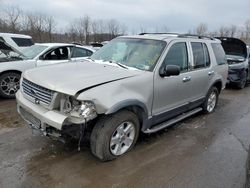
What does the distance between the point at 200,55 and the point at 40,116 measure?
3.61m

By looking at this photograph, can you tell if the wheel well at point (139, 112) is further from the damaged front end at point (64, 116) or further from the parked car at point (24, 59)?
the parked car at point (24, 59)

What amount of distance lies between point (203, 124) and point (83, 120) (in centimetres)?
326

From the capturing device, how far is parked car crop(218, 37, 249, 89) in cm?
922

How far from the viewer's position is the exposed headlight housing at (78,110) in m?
3.11

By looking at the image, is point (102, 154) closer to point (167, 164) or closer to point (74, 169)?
point (74, 169)

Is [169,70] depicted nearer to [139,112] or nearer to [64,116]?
[139,112]

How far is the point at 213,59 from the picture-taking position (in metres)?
5.77

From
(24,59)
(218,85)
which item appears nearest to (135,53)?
(218,85)

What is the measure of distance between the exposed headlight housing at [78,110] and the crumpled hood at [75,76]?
18cm

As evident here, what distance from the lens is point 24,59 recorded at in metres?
7.31

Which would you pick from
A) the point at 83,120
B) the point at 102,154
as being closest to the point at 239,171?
the point at 102,154

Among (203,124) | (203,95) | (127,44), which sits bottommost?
(203,124)

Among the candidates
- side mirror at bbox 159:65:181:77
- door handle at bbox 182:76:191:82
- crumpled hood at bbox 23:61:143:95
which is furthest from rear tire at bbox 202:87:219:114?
crumpled hood at bbox 23:61:143:95

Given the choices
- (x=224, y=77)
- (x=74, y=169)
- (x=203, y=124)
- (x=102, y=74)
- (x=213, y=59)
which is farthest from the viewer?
(x=224, y=77)
